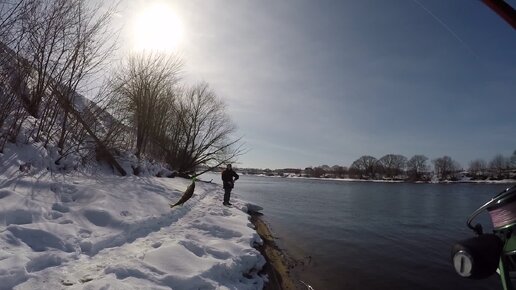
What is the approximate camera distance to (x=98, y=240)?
18.6 ft

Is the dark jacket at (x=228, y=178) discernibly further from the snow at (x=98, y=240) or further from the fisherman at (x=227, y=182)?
the snow at (x=98, y=240)

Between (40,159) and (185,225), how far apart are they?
3.56 m

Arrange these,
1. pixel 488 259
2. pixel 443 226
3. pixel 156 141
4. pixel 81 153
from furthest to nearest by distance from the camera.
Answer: pixel 156 141
pixel 443 226
pixel 81 153
pixel 488 259

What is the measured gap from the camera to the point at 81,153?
35.3ft

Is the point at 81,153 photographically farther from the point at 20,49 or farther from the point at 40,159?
the point at 20,49

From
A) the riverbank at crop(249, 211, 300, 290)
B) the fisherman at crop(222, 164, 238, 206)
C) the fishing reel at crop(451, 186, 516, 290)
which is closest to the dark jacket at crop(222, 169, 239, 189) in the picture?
the fisherman at crop(222, 164, 238, 206)

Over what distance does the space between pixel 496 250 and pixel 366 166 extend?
130305mm

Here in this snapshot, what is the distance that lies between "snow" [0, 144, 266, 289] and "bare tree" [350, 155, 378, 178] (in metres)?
118

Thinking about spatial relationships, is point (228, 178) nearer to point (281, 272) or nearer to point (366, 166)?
point (281, 272)

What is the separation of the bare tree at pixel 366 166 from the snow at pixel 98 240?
4649 inches

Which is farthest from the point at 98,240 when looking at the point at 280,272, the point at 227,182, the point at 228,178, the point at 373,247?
the point at 373,247

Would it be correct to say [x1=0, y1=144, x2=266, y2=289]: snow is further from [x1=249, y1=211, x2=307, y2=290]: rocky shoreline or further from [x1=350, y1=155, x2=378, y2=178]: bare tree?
[x1=350, y1=155, x2=378, y2=178]: bare tree

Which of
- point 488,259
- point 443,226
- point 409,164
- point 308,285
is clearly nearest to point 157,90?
point 308,285

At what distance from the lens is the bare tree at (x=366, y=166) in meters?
122
